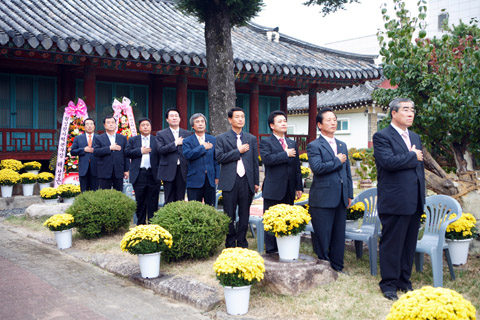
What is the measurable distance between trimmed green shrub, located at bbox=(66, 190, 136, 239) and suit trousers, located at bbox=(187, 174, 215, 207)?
1.31 meters

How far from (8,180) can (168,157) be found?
16.7ft

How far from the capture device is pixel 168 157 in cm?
701

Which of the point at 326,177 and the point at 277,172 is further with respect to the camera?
the point at 277,172

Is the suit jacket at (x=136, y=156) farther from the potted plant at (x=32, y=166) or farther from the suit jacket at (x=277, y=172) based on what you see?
the potted plant at (x=32, y=166)

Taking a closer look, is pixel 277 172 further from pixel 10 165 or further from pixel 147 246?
pixel 10 165

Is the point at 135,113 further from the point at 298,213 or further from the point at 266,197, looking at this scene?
the point at 298,213

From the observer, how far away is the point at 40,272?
573 centimetres

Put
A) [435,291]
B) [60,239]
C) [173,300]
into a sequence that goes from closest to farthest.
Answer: [435,291] → [173,300] → [60,239]

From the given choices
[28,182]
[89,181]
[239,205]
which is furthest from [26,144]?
[239,205]

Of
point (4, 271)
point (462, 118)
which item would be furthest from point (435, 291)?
point (4, 271)

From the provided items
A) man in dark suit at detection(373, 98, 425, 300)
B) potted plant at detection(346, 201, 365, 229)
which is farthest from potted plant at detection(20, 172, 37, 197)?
man in dark suit at detection(373, 98, 425, 300)

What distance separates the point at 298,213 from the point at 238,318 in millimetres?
1297

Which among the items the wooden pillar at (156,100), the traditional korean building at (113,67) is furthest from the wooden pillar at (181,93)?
the wooden pillar at (156,100)

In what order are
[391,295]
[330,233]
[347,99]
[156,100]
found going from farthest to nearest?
[347,99], [156,100], [330,233], [391,295]
